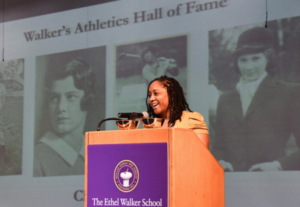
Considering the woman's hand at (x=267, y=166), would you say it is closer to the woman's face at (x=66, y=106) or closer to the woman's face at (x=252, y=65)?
the woman's face at (x=252, y=65)

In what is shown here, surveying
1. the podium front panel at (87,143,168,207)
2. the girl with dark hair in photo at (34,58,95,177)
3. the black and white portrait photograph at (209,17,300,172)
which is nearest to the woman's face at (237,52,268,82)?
the black and white portrait photograph at (209,17,300,172)

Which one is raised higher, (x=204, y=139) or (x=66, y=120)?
(x=66, y=120)

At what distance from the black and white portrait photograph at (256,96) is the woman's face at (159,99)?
1.28 m

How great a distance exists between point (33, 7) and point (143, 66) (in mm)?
1780

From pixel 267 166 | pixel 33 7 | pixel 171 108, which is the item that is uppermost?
pixel 33 7

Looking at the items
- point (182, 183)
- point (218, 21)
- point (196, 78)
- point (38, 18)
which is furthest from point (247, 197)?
point (38, 18)

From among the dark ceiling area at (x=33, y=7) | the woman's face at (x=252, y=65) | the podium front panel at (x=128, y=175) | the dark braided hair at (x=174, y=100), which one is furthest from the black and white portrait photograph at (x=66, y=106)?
the podium front panel at (x=128, y=175)

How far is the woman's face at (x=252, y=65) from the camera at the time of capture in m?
3.54

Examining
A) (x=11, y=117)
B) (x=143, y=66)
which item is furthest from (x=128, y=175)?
(x=11, y=117)

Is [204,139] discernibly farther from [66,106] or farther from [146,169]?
[66,106]

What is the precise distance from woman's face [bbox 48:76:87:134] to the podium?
8.45 ft

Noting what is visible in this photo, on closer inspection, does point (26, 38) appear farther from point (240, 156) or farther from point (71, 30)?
point (240, 156)

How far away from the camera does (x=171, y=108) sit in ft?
8.23

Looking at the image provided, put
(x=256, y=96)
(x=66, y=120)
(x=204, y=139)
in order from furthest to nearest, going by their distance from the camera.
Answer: (x=66, y=120) → (x=256, y=96) → (x=204, y=139)
